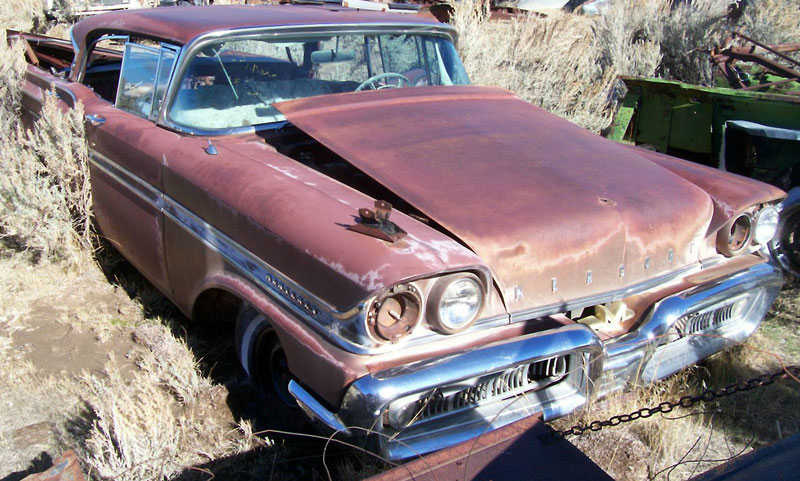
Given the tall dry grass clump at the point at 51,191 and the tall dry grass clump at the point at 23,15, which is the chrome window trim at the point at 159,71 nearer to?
the tall dry grass clump at the point at 51,191

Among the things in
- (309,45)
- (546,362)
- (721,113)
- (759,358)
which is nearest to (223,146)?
(309,45)

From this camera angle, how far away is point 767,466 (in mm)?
1482

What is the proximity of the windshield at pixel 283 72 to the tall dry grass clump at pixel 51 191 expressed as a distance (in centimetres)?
104

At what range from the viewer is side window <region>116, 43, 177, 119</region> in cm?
334

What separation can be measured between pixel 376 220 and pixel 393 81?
1.73 m

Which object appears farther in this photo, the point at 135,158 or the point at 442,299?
the point at 135,158

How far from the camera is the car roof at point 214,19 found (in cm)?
330

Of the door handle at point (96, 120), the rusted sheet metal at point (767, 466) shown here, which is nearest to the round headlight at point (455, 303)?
the rusted sheet metal at point (767, 466)

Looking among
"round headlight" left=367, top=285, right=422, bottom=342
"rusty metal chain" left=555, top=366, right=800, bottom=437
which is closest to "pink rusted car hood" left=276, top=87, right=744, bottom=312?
"round headlight" left=367, top=285, right=422, bottom=342

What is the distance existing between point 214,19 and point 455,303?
2146mm

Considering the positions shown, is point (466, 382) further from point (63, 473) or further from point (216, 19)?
point (216, 19)

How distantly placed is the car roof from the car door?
95 millimetres

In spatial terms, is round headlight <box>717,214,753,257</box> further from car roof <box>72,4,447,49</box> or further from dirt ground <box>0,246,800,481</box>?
car roof <box>72,4,447,49</box>

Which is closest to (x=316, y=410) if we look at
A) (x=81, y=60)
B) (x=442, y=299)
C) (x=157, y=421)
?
(x=442, y=299)
